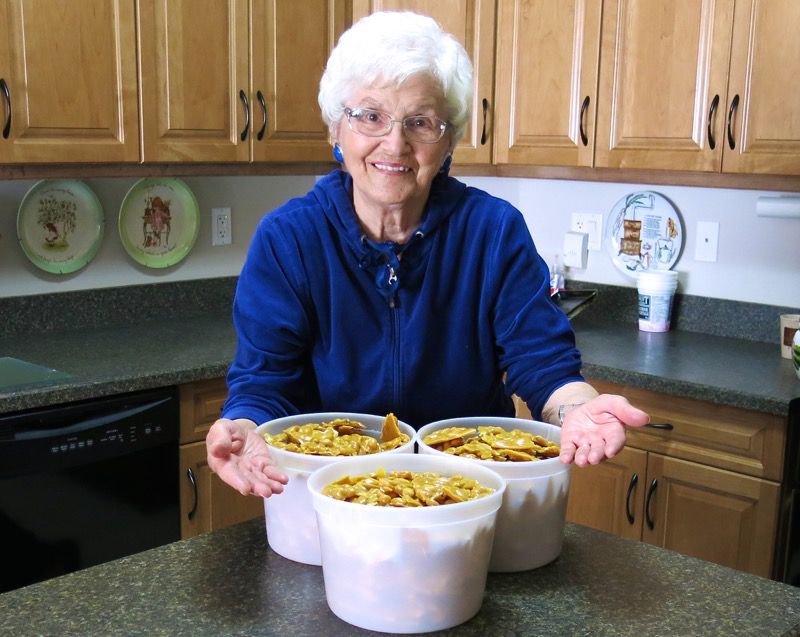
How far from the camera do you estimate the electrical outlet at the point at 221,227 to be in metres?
3.31

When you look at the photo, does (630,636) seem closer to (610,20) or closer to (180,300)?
(610,20)

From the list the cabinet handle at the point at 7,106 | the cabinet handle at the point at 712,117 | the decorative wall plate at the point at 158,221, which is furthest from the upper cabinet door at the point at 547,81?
the cabinet handle at the point at 7,106

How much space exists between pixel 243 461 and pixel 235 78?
74.7 inches

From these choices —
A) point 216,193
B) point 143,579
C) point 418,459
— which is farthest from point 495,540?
point 216,193

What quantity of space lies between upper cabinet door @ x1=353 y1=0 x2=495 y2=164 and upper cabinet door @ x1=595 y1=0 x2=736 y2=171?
1.26 ft

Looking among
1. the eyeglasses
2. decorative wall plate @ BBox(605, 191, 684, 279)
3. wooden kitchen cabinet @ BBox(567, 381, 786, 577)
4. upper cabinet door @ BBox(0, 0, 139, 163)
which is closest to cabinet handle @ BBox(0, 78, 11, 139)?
upper cabinet door @ BBox(0, 0, 139, 163)

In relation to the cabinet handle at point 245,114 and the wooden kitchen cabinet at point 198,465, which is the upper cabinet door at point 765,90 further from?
the wooden kitchen cabinet at point 198,465

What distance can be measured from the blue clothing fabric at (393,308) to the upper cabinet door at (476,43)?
146cm

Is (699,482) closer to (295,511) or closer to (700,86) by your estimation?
(700,86)

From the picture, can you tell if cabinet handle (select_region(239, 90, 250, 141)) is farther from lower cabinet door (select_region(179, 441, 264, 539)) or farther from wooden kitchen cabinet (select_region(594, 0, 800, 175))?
wooden kitchen cabinet (select_region(594, 0, 800, 175))

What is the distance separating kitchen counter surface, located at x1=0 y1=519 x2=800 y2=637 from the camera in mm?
1063

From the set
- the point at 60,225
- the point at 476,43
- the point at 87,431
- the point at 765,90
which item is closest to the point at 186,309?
the point at 60,225

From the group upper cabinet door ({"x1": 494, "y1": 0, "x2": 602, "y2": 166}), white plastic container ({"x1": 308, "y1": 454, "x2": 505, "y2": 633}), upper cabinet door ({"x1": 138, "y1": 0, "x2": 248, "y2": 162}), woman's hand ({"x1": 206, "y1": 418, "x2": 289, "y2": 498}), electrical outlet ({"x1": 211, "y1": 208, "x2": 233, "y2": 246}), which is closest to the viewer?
white plastic container ({"x1": 308, "y1": 454, "x2": 505, "y2": 633})

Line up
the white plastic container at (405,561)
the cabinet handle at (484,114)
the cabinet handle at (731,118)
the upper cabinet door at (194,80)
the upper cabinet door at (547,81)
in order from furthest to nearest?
the cabinet handle at (484,114) < the upper cabinet door at (547,81) < the upper cabinet door at (194,80) < the cabinet handle at (731,118) < the white plastic container at (405,561)
